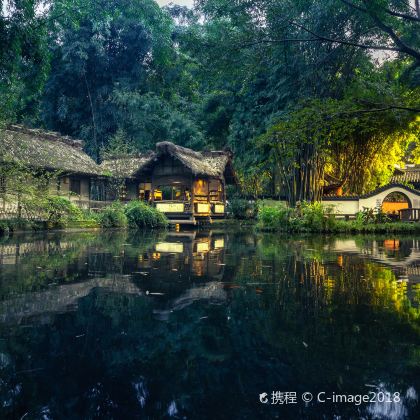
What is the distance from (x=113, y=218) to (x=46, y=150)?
760 cm

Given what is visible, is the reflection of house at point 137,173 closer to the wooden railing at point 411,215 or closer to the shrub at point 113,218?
the shrub at point 113,218

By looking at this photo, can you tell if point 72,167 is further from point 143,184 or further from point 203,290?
point 203,290

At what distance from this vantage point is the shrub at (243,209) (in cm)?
3391

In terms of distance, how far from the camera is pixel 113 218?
2380cm

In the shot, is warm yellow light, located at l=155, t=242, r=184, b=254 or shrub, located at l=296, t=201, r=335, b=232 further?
shrub, located at l=296, t=201, r=335, b=232

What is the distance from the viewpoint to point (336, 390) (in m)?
2.47

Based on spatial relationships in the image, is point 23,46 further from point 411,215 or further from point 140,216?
point 411,215

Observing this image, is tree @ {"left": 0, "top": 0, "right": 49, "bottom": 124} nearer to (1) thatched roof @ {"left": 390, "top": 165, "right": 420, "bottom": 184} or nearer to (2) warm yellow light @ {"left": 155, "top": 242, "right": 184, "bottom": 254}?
(2) warm yellow light @ {"left": 155, "top": 242, "right": 184, "bottom": 254}

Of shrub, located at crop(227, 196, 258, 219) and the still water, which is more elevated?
shrub, located at crop(227, 196, 258, 219)

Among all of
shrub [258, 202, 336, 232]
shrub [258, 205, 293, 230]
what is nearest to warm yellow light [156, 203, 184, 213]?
shrub [258, 205, 293, 230]

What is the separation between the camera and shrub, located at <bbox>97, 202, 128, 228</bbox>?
23.5m

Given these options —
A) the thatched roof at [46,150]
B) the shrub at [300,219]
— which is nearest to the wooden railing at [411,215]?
the shrub at [300,219]

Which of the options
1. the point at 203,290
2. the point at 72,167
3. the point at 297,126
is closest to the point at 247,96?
the point at 72,167

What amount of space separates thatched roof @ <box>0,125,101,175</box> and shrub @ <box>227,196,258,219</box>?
1131 cm
